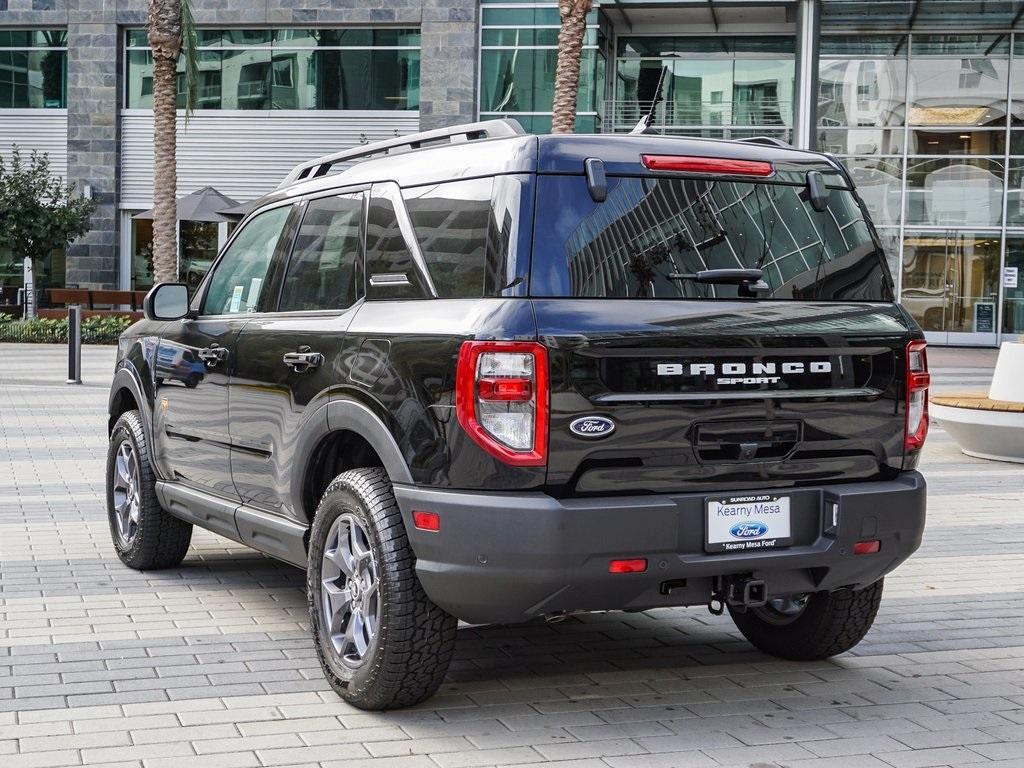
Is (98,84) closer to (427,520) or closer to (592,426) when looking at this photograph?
(427,520)

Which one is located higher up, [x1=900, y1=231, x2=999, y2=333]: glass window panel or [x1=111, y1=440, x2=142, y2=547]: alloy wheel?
[x1=900, y1=231, x2=999, y2=333]: glass window panel

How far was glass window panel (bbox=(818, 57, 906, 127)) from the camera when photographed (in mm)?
32125

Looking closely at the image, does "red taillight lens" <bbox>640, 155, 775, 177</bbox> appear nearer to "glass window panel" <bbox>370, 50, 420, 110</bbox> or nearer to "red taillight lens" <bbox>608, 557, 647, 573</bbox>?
"red taillight lens" <bbox>608, 557, 647, 573</bbox>

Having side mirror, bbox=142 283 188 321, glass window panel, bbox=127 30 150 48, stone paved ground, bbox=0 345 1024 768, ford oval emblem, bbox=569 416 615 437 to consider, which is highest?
glass window panel, bbox=127 30 150 48

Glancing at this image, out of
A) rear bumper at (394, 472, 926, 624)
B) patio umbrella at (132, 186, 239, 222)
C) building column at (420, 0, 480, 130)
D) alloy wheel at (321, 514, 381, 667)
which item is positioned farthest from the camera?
building column at (420, 0, 480, 130)

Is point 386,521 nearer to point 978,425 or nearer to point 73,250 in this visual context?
point 978,425

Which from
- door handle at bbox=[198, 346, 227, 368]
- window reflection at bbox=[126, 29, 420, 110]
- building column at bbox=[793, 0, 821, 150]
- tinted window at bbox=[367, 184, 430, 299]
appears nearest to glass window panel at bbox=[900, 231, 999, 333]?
building column at bbox=[793, 0, 821, 150]

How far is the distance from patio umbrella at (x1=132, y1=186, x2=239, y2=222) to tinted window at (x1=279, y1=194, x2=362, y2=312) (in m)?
23.2

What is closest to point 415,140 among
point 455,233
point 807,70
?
point 455,233

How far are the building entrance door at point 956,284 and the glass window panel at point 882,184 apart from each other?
736 mm

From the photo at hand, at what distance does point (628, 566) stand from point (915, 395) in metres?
1.30

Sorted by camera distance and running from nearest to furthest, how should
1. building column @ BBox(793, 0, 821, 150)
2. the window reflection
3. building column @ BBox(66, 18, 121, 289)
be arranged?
1. building column @ BBox(793, 0, 821, 150)
2. the window reflection
3. building column @ BBox(66, 18, 121, 289)

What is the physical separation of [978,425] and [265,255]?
25.6ft

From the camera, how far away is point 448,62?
106 feet
